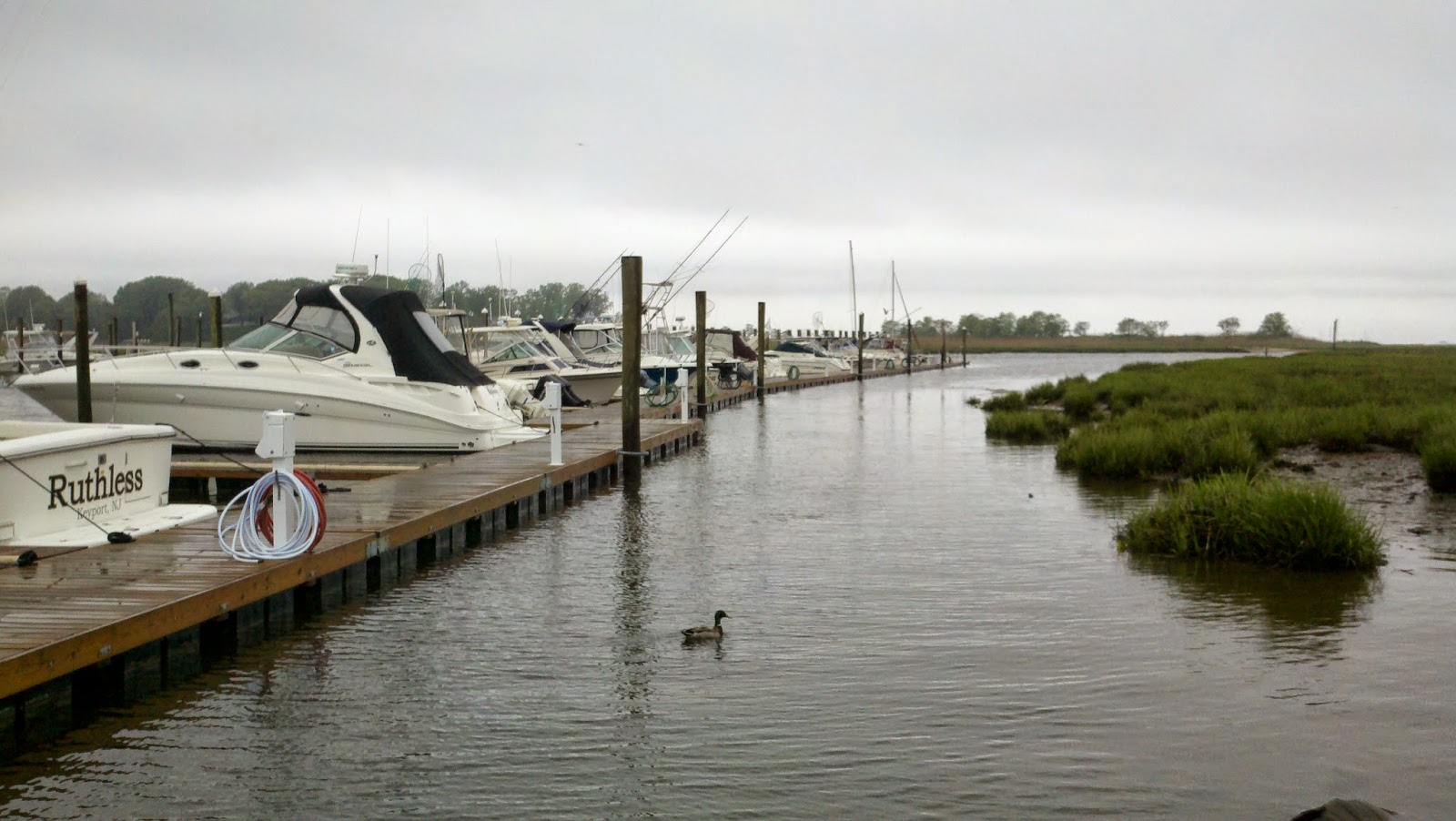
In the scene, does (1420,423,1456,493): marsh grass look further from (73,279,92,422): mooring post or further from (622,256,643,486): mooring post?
(73,279,92,422): mooring post

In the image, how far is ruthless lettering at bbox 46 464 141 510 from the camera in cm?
1132

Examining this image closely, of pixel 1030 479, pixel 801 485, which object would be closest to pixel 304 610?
pixel 801 485

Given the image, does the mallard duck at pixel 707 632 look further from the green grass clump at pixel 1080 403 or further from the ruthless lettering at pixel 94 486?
the green grass clump at pixel 1080 403

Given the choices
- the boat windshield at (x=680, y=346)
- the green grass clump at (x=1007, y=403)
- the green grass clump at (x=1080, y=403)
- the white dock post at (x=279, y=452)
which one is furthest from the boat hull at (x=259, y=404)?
the boat windshield at (x=680, y=346)

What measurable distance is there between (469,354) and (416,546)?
61.8 feet

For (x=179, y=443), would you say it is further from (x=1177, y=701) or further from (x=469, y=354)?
(x=1177, y=701)

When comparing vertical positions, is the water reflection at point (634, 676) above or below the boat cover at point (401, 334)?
below

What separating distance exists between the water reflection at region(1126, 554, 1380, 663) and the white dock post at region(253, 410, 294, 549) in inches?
285

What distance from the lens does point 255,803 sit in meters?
6.68

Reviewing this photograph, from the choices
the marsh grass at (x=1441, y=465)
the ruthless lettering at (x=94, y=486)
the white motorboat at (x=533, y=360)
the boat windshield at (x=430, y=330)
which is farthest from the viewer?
the white motorboat at (x=533, y=360)

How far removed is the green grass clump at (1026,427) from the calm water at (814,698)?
49.9 feet

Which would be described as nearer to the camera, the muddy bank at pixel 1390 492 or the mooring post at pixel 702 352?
the muddy bank at pixel 1390 492

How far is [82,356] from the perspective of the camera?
1875 cm

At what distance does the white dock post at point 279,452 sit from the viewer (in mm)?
9938
